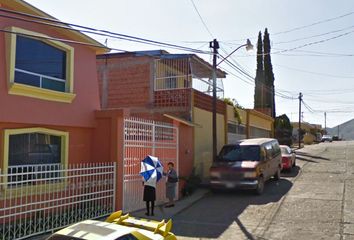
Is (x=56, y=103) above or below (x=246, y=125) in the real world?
below

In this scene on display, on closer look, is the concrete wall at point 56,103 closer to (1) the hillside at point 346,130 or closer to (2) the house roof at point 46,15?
(2) the house roof at point 46,15

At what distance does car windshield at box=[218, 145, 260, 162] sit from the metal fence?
19.3 ft

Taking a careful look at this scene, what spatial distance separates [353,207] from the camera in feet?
38.2

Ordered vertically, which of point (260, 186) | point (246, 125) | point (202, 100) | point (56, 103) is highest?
point (202, 100)

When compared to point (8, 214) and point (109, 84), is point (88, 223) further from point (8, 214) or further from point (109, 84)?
point (109, 84)

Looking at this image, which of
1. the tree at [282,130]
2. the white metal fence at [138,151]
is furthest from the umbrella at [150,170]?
the tree at [282,130]

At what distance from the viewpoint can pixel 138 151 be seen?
37.8 ft

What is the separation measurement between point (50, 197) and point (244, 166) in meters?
7.20

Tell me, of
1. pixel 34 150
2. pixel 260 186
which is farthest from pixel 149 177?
pixel 260 186

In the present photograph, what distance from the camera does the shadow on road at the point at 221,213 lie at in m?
9.28

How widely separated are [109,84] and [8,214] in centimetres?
1053

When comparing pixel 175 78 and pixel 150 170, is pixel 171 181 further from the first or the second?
pixel 175 78

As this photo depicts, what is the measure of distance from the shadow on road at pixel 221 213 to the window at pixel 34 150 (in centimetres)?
341

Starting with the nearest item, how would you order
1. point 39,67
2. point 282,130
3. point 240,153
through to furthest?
1. point 39,67
2. point 240,153
3. point 282,130
